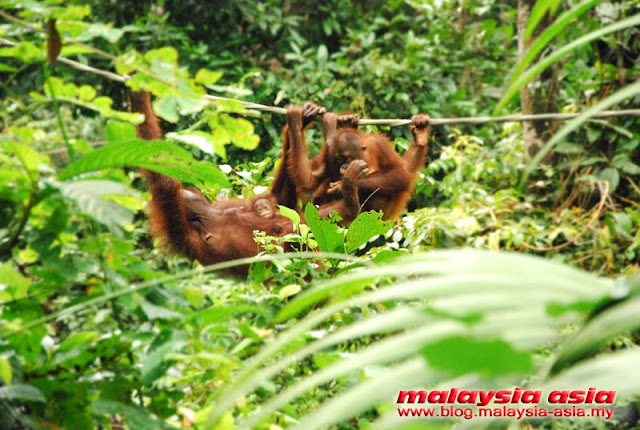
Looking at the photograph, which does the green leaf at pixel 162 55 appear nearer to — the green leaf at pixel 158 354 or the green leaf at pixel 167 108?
the green leaf at pixel 167 108

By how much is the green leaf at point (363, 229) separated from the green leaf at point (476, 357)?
1.71 m

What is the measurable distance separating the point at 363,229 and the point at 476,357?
177 cm

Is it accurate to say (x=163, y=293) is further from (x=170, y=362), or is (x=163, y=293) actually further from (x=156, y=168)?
(x=156, y=168)

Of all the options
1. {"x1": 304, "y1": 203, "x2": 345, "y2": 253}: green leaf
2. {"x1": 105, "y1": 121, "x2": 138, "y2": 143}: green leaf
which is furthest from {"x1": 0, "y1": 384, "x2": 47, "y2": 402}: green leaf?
{"x1": 304, "y1": 203, "x2": 345, "y2": 253}: green leaf

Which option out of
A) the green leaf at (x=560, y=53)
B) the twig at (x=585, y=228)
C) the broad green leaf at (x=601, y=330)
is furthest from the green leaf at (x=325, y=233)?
the twig at (x=585, y=228)

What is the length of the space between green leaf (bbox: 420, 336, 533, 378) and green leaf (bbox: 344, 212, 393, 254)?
1714 mm

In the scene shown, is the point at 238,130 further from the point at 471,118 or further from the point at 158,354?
the point at 471,118

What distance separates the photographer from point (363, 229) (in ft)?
7.43

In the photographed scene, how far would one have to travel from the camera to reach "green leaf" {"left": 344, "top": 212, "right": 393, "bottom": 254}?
2238mm

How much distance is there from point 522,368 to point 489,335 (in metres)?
0.04

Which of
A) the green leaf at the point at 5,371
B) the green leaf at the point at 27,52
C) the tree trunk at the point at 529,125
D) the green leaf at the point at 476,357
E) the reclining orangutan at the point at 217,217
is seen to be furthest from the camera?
the tree trunk at the point at 529,125

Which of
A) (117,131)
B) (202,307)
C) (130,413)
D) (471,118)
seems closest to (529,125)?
(471,118)

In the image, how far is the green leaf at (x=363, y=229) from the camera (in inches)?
88.1

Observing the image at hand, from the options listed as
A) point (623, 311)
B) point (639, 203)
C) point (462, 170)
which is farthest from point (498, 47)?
point (623, 311)
